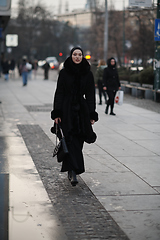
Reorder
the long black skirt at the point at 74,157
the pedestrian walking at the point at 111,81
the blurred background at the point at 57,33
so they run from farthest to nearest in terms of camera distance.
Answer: the blurred background at the point at 57,33
the pedestrian walking at the point at 111,81
the long black skirt at the point at 74,157

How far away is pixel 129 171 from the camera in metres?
6.95

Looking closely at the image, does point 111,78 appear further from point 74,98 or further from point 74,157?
point 74,157

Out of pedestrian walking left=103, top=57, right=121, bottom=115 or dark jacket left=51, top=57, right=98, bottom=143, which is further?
pedestrian walking left=103, top=57, right=121, bottom=115

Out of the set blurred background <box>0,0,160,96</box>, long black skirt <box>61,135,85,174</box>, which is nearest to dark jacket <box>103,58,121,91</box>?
long black skirt <box>61,135,85,174</box>

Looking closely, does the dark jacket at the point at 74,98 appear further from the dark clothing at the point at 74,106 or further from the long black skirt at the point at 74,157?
the long black skirt at the point at 74,157

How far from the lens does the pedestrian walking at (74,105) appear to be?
6.04 metres

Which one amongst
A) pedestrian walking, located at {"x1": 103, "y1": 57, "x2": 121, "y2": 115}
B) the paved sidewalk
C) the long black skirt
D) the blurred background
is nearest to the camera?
the paved sidewalk

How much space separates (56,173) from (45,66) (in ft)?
108

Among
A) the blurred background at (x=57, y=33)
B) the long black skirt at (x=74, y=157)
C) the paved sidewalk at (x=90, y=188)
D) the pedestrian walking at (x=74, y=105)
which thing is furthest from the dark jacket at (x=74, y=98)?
the blurred background at (x=57, y=33)

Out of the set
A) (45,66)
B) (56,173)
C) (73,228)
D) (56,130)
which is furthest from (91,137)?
(45,66)

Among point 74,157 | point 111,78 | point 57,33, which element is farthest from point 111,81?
point 57,33

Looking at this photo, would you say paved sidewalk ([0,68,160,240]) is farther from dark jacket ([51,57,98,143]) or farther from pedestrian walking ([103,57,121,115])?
pedestrian walking ([103,57,121,115])

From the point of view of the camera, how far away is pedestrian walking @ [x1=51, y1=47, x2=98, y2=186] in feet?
19.8

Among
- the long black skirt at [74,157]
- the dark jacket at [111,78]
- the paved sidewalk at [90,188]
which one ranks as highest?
the dark jacket at [111,78]
